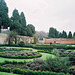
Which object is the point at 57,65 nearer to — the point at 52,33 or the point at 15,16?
the point at 15,16

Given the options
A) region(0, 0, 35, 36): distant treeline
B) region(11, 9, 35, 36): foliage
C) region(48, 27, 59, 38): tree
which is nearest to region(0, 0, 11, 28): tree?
region(0, 0, 35, 36): distant treeline

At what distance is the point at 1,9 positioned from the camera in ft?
96.8

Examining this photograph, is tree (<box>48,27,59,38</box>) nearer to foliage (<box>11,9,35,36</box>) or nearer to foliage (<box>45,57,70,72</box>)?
foliage (<box>11,9,35,36</box>)

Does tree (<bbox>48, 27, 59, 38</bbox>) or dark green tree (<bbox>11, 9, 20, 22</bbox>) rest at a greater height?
dark green tree (<bbox>11, 9, 20, 22</bbox>)

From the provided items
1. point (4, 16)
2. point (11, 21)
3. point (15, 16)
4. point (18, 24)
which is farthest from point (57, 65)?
point (15, 16)

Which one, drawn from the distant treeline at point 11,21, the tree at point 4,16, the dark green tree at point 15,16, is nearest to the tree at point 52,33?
the distant treeline at point 11,21

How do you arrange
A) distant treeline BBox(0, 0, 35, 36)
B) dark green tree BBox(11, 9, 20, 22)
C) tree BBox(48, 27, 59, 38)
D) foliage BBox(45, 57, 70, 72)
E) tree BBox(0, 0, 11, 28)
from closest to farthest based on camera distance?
1. foliage BBox(45, 57, 70, 72)
2. tree BBox(0, 0, 11, 28)
3. distant treeline BBox(0, 0, 35, 36)
4. dark green tree BBox(11, 9, 20, 22)
5. tree BBox(48, 27, 59, 38)

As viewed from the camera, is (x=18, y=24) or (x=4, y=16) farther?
(x=18, y=24)

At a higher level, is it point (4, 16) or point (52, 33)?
point (4, 16)

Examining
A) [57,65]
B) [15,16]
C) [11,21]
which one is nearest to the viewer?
[57,65]

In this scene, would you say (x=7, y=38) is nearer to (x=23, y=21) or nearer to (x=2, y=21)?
(x=2, y=21)

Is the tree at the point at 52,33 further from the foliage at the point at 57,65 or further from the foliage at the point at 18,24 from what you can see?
the foliage at the point at 57,65

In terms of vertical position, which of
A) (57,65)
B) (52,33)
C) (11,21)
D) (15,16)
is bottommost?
(57,65)

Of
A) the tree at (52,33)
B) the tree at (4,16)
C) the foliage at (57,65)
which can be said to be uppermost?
the tree at (4,16)
